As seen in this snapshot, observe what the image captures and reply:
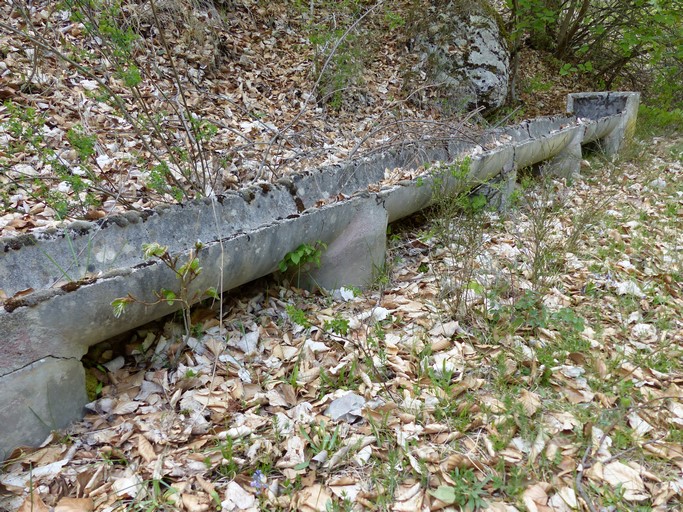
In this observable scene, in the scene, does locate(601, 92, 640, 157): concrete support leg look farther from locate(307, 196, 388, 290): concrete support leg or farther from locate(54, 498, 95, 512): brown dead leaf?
locate(54, 498, 95, 512): brown dead leaf

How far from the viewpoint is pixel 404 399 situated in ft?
7.47

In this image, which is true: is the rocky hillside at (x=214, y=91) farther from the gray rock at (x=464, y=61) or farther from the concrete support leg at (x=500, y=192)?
the concrete support leg at (x=500, y=192)

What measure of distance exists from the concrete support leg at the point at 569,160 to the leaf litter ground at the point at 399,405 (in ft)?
7.89

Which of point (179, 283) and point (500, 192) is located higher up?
point (179, 283)

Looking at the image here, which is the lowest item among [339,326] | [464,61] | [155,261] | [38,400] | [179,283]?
[339,326]

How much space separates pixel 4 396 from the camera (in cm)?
183

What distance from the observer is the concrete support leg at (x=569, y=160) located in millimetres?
5602

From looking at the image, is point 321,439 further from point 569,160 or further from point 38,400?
point 569,160

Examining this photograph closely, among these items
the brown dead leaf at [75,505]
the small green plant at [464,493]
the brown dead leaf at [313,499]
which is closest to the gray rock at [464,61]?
the small green plant at [464,493]

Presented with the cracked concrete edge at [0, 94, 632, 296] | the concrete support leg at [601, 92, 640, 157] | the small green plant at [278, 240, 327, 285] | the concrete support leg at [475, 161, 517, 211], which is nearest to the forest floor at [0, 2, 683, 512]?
the small green plant at [278, 240, 327, 285]

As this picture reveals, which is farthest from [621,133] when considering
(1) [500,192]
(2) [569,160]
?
(1) [500,192]

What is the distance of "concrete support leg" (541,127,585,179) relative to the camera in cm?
560

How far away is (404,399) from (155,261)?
1322mm

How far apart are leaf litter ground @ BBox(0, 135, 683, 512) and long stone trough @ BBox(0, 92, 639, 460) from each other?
0.22 metres
